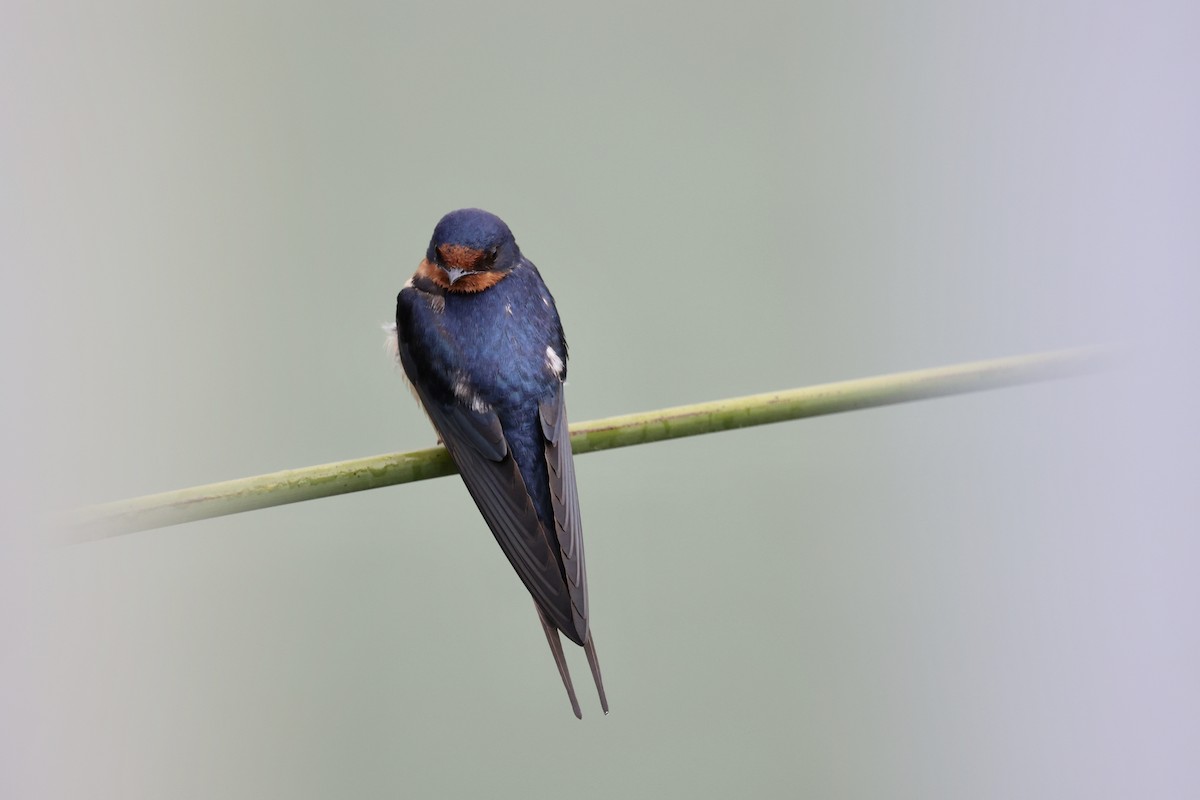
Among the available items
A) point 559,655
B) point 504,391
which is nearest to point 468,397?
point 504,391

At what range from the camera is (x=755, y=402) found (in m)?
0.91

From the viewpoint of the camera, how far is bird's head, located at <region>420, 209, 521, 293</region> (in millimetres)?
1183

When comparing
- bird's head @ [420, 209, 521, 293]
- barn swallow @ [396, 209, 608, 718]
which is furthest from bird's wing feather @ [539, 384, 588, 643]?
bird's head @ [420, 209, 521, 293]

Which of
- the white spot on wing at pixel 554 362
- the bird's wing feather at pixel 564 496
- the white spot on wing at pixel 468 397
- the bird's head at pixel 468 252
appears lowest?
the bird's wing feather at pixel 564 496

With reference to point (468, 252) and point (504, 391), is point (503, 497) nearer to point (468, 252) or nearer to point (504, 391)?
point (504, 391)

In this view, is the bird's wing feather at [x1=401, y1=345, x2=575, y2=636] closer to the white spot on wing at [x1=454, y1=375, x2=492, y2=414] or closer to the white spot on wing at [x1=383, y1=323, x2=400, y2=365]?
the white spot on wing at [x1=454, y1=375, x2=492, y2=414]

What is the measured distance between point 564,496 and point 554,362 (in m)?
0.16

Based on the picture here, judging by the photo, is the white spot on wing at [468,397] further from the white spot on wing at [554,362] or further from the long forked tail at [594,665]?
the long forked tail at [594,665]

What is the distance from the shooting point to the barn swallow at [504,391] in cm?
100

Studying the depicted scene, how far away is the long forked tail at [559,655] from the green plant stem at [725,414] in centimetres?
15

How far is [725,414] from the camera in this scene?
0.90 metres

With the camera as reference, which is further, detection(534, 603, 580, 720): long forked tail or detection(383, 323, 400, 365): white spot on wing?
detection(383, 323, 400, 365): white spot on wing

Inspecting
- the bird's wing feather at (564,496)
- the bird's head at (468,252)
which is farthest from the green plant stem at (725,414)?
the bird's head at (468,252)

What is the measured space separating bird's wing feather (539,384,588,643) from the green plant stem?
75 mm
